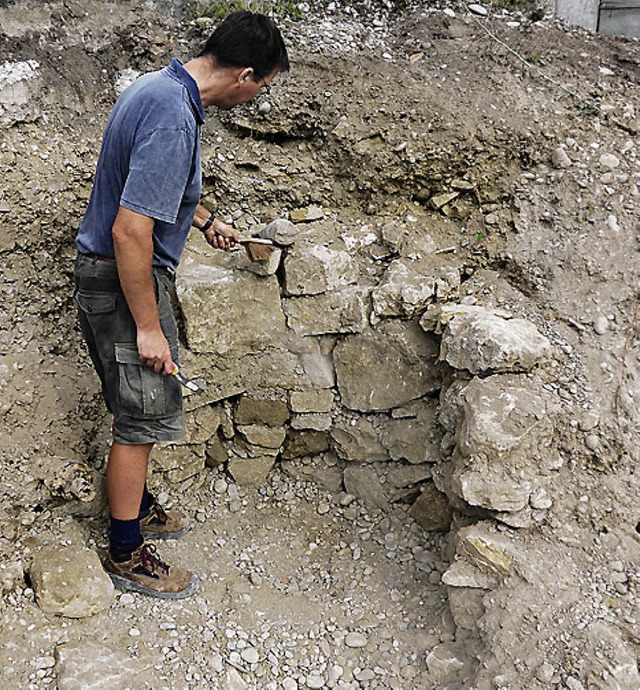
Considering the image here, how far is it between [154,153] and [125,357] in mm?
753

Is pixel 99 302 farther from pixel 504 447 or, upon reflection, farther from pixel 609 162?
pixel 609 162

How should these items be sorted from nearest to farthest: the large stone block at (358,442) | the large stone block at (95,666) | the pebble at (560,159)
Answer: the large stone block at (95,666), the large stone block at (358,442), the pebble at (560,159)

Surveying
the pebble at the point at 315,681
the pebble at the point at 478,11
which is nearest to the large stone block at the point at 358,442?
the pebble at the point at 315,681

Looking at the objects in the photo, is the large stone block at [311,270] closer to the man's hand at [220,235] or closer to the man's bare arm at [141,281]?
the man's hand at [220,235]

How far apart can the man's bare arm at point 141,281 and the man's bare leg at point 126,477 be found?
39 centimetres

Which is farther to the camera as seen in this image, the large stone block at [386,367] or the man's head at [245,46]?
the large stone block at [386,367]

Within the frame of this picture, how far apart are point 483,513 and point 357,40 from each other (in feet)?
8.54

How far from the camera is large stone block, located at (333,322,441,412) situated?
3102mm

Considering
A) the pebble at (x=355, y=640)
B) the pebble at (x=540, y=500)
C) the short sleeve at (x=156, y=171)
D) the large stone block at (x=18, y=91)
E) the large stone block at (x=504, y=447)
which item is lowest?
the pebble at (x=355, y=640)

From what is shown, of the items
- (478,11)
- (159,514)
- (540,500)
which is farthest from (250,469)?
(478,11)

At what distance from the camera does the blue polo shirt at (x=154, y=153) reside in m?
2.04

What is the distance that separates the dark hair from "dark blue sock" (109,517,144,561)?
1749mm

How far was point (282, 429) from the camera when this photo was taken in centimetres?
332

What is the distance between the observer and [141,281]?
218 cm
